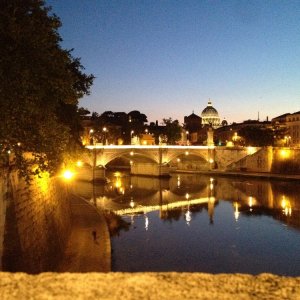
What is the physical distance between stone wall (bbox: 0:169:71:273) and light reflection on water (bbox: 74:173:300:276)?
4.83 m

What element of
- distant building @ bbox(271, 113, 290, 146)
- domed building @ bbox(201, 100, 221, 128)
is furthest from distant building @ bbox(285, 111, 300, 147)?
domed building @ bbox(201, 100, 221, 128)

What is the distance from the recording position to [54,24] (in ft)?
53.7

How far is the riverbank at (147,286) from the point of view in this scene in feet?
16.0

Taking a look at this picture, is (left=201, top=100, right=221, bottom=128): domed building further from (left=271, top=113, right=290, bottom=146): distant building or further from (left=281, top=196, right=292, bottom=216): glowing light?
(left=281, top=196, right=292, bottom=216): glowing light

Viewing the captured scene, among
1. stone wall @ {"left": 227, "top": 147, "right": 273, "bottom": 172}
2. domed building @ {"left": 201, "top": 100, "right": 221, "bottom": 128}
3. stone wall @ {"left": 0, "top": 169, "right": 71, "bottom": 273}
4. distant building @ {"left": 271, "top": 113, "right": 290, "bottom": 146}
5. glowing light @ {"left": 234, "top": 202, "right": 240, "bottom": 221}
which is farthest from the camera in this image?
domed building @ {"left": 201, "top": 100, "right": 221, "bottom": 128}

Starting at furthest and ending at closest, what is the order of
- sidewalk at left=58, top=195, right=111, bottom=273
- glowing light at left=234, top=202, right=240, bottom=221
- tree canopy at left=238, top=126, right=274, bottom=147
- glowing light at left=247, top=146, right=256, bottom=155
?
1. tree canopy at left=238, top=126, right=274, bottom=147
2. glowing light at left=247, top=146, right=256, bottom=155
3. glowing light at left=234, top=202, right=240, bottom=221
4. sidewalk at left=58, top=195, right=111, bottom=273

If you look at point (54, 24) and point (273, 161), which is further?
point (273, 161)

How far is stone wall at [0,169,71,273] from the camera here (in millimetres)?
12781

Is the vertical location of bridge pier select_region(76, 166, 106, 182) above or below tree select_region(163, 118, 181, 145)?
below

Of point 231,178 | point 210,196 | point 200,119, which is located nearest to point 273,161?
point 231,178

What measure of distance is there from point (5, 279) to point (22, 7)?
12944 millimetres

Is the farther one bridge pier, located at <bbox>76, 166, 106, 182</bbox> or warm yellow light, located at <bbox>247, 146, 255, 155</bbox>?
warm yellow light, located at <bbox>247, 146, 255, 155</bbox>

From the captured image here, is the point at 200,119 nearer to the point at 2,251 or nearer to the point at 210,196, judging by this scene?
the point at 210,196

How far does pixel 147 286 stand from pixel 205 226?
29.7 metres
